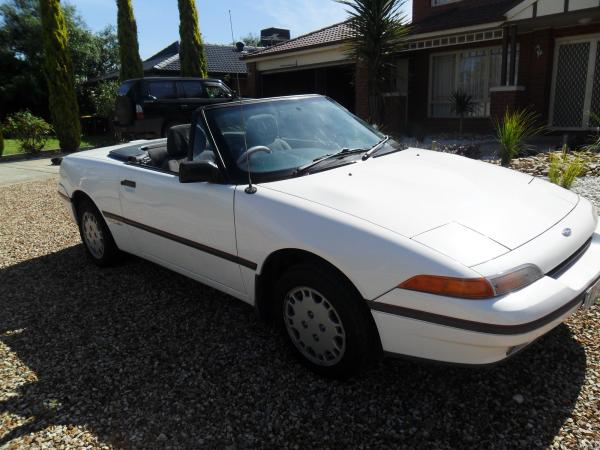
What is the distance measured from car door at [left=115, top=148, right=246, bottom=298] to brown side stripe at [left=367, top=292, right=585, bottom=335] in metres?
1.07

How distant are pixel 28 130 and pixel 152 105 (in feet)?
21.3

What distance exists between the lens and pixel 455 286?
201 centimetres

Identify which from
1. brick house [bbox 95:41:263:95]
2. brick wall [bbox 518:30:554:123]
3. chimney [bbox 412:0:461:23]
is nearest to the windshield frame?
brick wall [bbox 518:30:554:123]

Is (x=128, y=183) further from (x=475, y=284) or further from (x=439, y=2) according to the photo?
(x=439, y=2)

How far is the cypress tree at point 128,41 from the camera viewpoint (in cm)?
1848

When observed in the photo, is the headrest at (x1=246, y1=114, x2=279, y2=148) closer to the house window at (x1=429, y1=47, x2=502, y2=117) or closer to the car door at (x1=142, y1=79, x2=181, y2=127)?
the car door at (x1=142, y1=79, x2=181, y2=127)

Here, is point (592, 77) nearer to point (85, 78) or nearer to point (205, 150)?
point (205, 150)

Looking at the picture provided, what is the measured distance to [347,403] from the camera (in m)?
2.48

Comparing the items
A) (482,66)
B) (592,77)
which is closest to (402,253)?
(592,77)

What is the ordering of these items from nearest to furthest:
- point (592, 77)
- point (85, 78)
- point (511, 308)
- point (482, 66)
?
point (511, 308) < point (592, 77) < point (482, 66) < point (85, 78)

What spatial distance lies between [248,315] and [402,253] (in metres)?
1.72

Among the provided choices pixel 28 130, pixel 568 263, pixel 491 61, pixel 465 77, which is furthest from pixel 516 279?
pixel 28 130

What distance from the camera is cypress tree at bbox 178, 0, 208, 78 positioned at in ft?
64.1

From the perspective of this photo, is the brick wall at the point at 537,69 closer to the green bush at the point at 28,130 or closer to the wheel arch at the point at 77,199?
the wheel arch at the point at 77,199
